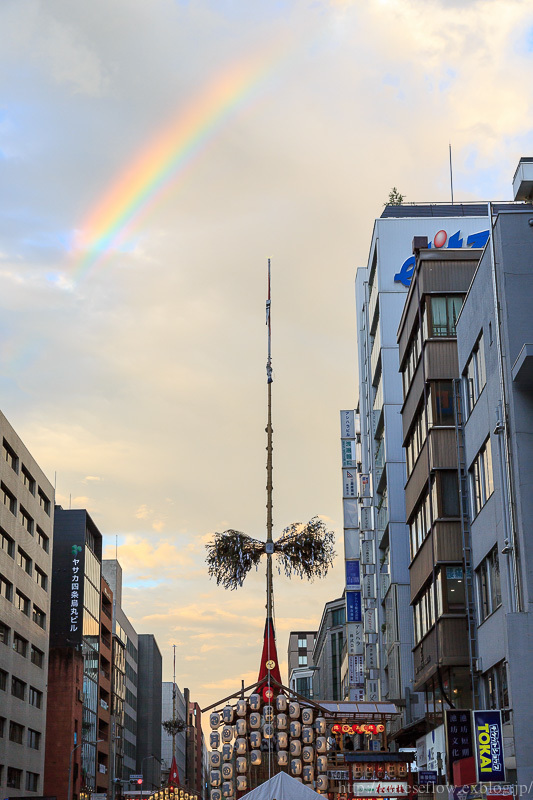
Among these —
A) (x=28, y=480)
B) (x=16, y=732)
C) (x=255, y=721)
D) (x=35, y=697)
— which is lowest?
(x=255, y=721)

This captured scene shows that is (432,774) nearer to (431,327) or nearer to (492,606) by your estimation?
(492,606)

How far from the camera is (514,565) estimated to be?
100 feet

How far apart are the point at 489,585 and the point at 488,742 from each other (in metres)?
7.03

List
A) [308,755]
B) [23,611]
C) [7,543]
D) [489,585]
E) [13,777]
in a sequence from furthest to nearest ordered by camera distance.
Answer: [23,611], [13,777], [7,543], [489,585], [308,755]

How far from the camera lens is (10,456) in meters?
85.4

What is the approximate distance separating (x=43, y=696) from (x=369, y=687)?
35.7 m

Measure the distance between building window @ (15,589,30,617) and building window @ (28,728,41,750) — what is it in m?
10.3

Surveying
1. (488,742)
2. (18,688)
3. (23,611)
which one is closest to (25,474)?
(23,611)

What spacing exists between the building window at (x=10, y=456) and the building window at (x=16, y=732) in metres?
20.6

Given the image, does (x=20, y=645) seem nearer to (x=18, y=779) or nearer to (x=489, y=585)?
(x=18, y=779)

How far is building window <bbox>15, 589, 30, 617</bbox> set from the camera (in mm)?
87000

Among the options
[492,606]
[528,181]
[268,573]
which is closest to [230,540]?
[268,573]

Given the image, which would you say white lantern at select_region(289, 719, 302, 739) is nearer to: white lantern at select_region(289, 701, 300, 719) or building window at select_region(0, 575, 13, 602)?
white lantern at select_region(289, 701, 300, 719)

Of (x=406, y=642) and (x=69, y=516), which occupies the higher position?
(x=69, y=516)
